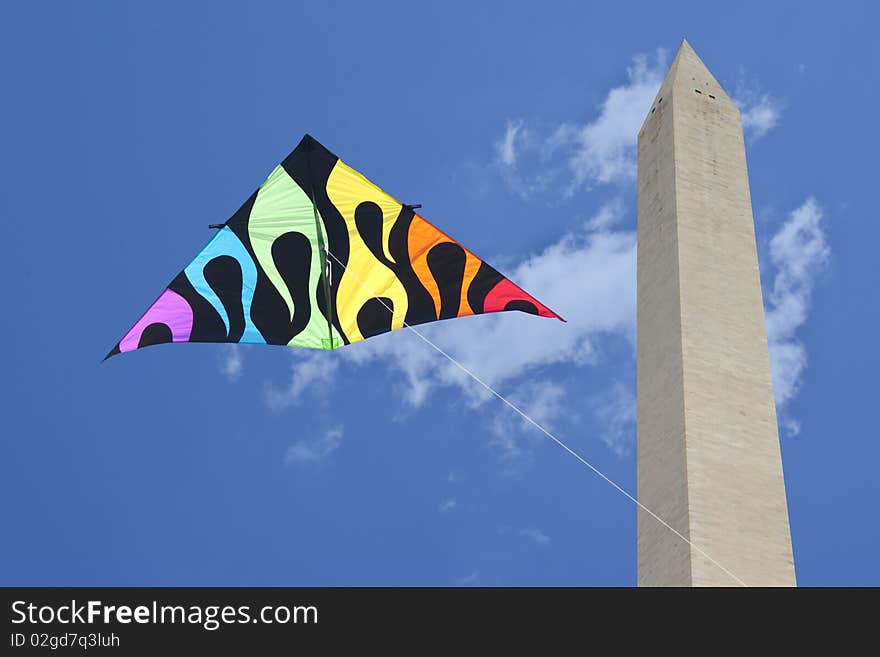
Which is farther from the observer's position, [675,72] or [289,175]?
[675,72]

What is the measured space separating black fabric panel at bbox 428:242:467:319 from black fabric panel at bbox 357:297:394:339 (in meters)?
0.69

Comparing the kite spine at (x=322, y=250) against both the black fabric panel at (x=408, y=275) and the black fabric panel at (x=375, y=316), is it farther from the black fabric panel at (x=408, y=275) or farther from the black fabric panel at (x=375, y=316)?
the black fabric panel at (x=408, y=275)

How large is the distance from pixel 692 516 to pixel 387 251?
540cm

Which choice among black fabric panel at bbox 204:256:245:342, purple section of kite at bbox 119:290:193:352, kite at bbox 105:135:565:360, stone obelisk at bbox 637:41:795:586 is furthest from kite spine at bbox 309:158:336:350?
stone obelisk at bbox 637:41:795:586

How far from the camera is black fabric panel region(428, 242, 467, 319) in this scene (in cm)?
1844

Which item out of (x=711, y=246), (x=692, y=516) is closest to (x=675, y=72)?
(x=711, y=246)

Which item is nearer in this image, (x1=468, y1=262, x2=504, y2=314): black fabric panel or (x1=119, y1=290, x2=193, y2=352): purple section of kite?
(x1=119, y1=290, x2=193, y2=352): purple section of kite

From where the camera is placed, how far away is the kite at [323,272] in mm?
18172

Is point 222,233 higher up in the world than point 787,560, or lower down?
higher up

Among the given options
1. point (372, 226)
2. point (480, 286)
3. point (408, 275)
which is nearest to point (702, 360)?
point (480, 286)

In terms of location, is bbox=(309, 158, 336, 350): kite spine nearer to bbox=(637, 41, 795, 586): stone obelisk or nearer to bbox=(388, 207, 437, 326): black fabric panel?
bbox=(388, 207, 437, 326): black fabric panel

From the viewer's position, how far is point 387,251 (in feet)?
61.2
